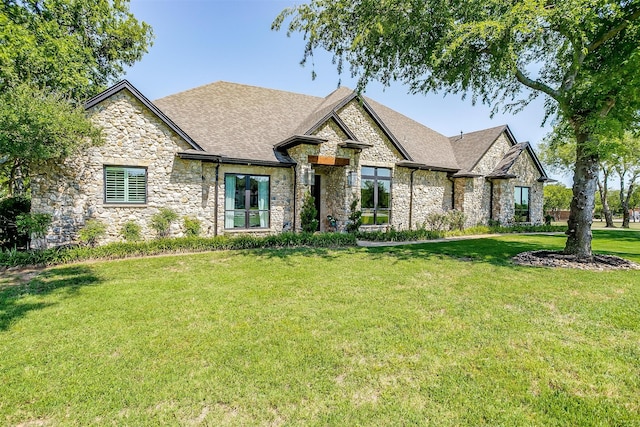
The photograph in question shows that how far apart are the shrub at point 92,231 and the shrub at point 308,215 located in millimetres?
Result: 7639

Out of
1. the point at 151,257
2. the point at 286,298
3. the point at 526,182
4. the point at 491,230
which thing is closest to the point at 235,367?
the point at 286,298

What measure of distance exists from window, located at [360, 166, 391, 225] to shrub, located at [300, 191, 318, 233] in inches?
138

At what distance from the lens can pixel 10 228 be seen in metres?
11.4

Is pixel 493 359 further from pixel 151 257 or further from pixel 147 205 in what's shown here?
pixel 147 205

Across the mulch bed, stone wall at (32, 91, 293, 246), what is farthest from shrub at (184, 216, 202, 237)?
the mulch bed

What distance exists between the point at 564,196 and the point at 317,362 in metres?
62.3

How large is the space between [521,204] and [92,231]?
24965 mm

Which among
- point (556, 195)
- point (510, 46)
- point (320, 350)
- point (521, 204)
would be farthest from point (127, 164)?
point (556, 195)

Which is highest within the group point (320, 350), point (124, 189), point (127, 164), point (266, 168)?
point (266, 168)

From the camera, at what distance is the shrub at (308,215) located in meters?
14.6

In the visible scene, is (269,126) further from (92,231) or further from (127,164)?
(92,231)

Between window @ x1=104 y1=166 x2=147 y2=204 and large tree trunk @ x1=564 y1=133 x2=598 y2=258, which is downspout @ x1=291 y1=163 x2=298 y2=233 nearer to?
window @ x1=104 y1=166 x2=147 y2=204

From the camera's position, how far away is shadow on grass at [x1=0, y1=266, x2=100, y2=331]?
5832 millimetres

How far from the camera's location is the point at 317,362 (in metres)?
4.07
